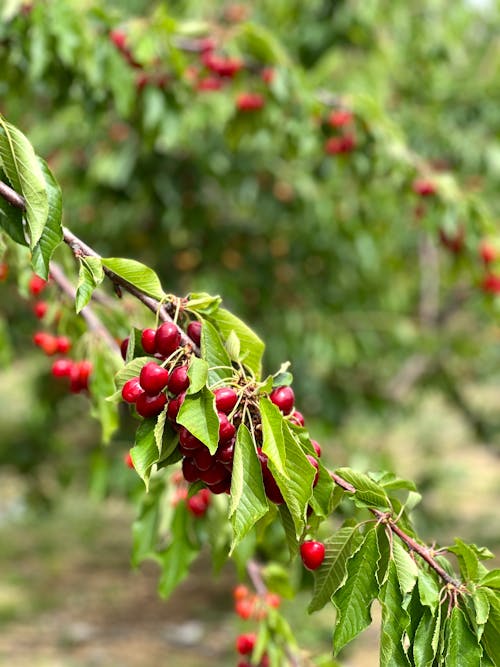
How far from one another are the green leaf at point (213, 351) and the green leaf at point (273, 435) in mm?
124

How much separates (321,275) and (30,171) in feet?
14.9

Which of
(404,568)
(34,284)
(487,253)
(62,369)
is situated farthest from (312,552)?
(487,253)

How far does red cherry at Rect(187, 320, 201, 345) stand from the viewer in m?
1.29

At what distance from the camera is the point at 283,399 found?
122cm

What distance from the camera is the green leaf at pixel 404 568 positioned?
1.15 m

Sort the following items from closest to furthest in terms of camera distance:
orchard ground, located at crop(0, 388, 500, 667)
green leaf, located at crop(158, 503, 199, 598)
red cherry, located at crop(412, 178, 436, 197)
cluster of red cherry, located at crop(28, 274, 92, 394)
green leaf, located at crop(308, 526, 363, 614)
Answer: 1. green leaf, located at crop(308, 526, 363, 614)
2. cluster of red cherry, located at crop(28, 274, 92, 394)
3. green leaf, located at crop(158, 503, 199, 598)
4. red cherry, located at crop(412, 178, 436, 197)
5. orchard ground, located at crop(0, 388, 500, 667)

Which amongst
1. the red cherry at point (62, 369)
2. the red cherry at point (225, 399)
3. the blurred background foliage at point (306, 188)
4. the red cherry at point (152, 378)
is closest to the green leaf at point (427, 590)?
the red cherry at point (225, 399)

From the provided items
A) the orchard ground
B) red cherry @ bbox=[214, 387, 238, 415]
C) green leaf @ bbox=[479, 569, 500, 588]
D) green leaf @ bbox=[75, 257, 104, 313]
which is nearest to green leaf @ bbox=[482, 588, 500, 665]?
green leaf @ bbox=[479, 569, 500, 588]

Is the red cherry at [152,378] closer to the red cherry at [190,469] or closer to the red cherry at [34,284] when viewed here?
the red cherry at [190,469]

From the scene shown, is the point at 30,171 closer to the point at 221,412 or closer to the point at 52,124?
the point at 221,412

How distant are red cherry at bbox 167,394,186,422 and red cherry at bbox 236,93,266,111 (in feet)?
8.10

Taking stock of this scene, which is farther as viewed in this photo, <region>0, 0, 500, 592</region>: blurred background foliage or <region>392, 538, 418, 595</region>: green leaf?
<region>0, 0, 500, 592</region>: blurred background foliage

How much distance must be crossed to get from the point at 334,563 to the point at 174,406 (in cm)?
40

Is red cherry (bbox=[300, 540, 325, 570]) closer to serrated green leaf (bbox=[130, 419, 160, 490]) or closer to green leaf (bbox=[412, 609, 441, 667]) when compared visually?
green leaf (bbox=[412, 609, 441, 667])
